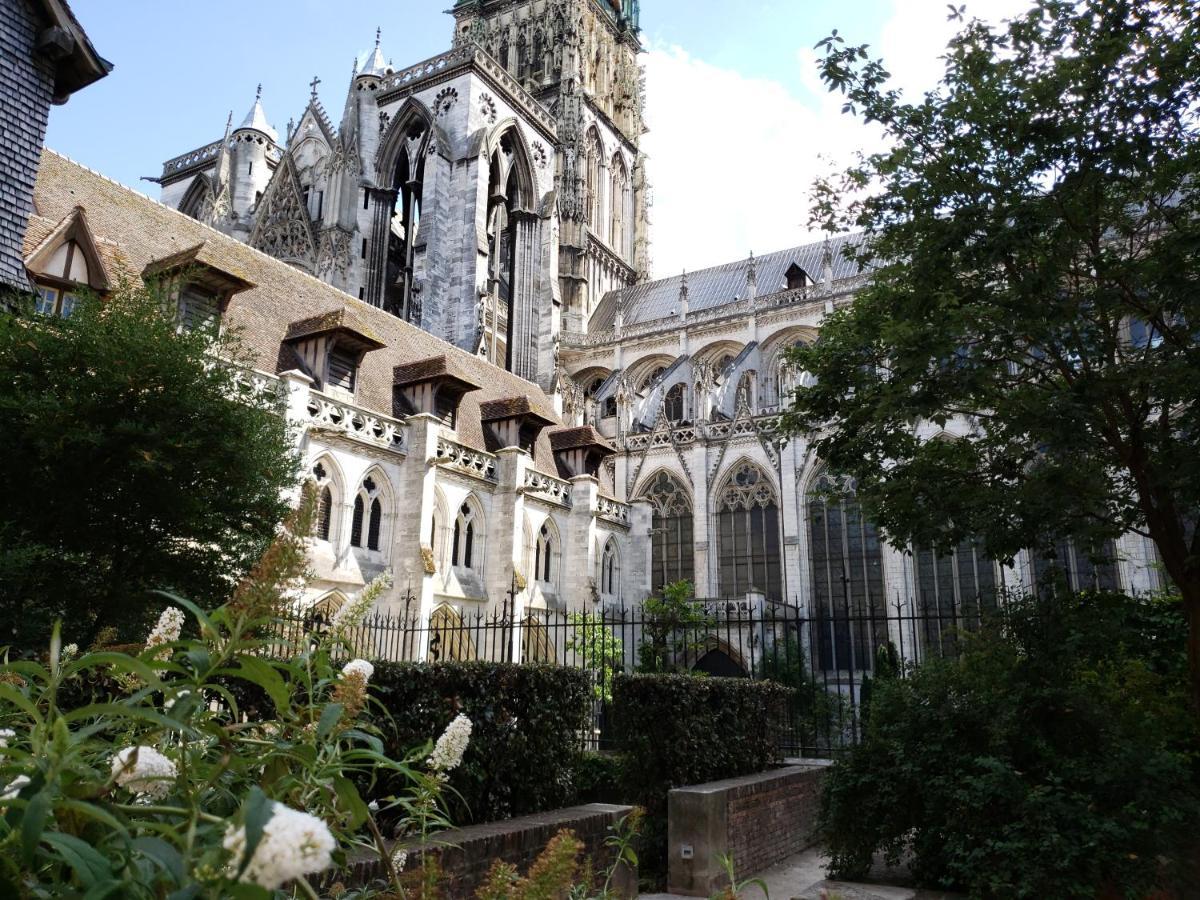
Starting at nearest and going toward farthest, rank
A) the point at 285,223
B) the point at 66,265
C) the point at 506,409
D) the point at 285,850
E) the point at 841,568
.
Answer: the point at 285,850
the point at 66,265
the point at 506,409
the point at 841,568
the point at 285,223

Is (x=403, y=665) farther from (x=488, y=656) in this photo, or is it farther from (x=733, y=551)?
(x=733, y=551)

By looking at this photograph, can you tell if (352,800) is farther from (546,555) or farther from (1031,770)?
(546,555)

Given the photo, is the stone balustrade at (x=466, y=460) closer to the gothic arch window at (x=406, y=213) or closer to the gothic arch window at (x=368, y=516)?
the gothic arch window at (x=368, y=516)

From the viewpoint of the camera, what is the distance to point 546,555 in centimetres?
2348

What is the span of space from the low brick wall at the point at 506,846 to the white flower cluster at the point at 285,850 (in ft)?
9.96

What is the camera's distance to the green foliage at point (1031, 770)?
5.96 metres

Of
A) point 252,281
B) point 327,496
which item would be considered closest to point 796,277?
point 252,281

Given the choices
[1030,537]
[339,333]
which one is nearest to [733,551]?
[339,333]

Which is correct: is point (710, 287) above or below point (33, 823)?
above

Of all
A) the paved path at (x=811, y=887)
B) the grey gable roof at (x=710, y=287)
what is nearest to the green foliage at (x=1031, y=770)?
the paved path at (x=811, y=887)

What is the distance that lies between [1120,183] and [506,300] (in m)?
32.8

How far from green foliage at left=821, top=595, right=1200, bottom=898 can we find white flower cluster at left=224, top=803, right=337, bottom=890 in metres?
5.90

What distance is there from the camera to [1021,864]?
5.95 m

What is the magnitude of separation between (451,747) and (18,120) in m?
15.3
